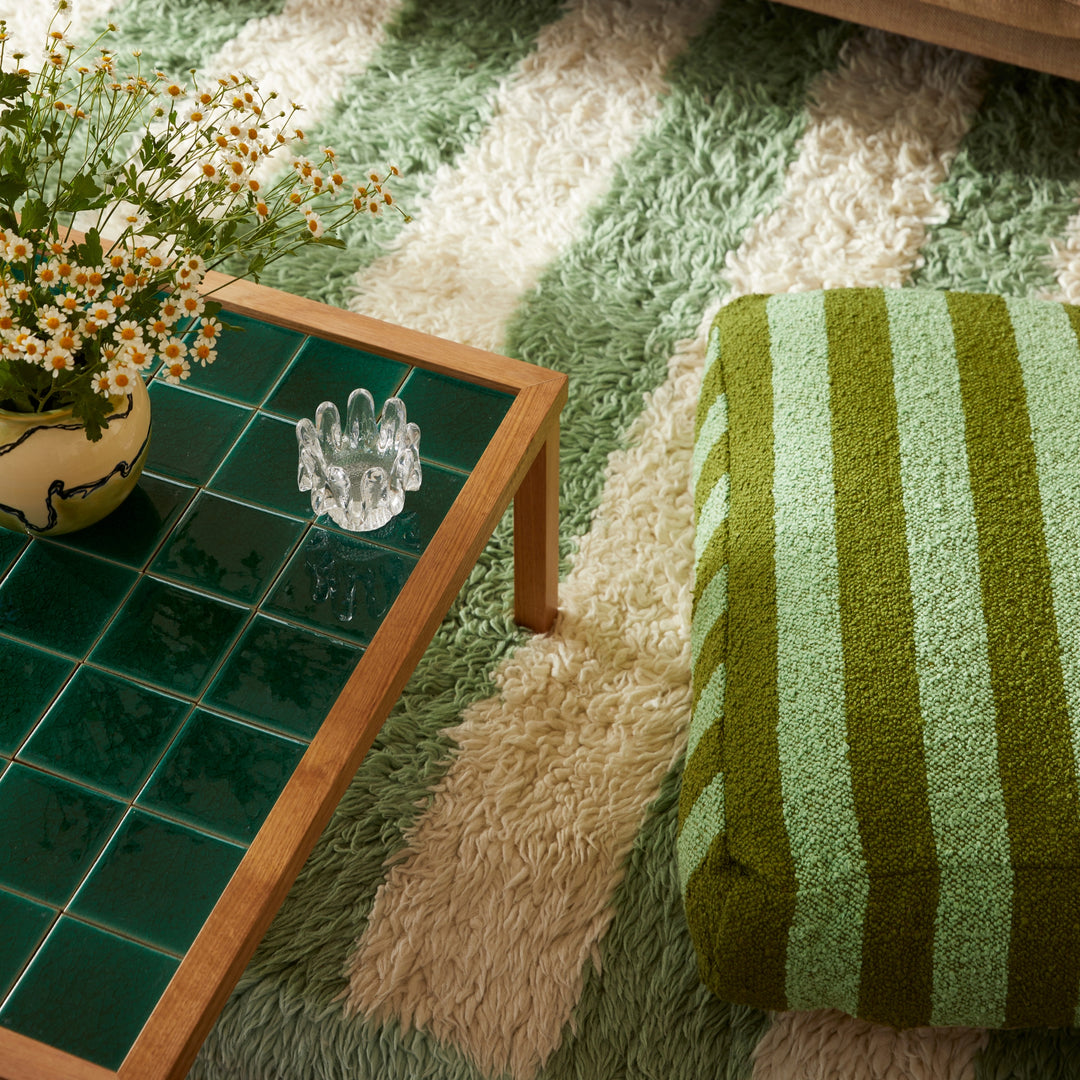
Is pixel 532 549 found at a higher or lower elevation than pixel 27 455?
lower

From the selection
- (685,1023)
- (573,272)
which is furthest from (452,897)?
(573,272)

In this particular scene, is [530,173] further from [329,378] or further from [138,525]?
[138,525]

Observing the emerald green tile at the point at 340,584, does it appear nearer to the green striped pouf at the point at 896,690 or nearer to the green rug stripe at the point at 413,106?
the green striped pouf at the point at 896,690

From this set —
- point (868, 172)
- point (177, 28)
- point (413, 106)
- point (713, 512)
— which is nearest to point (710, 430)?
point (713, 512)

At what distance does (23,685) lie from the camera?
915 millimetres

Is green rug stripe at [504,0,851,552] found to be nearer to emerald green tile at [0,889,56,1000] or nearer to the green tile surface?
the green tile surface

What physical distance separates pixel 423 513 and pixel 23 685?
355mm

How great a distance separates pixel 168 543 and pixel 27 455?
0.51ft

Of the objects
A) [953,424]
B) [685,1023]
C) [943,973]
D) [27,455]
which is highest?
[27,455]

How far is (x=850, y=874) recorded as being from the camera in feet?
2.97

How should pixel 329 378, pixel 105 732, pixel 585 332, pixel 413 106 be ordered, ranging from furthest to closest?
pixel 413 106
pixel 585 332
pixel 329 378
pixel 105 732

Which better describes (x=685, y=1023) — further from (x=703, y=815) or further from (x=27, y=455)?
(x=27, y=455)

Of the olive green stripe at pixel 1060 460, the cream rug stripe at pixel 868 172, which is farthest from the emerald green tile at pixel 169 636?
the cream rug stripe at pixel 868 172

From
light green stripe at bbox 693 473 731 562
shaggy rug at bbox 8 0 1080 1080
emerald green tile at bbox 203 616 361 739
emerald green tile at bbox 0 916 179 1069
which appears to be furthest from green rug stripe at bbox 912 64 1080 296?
emerald green tile at bbox 0 916 179 1069
